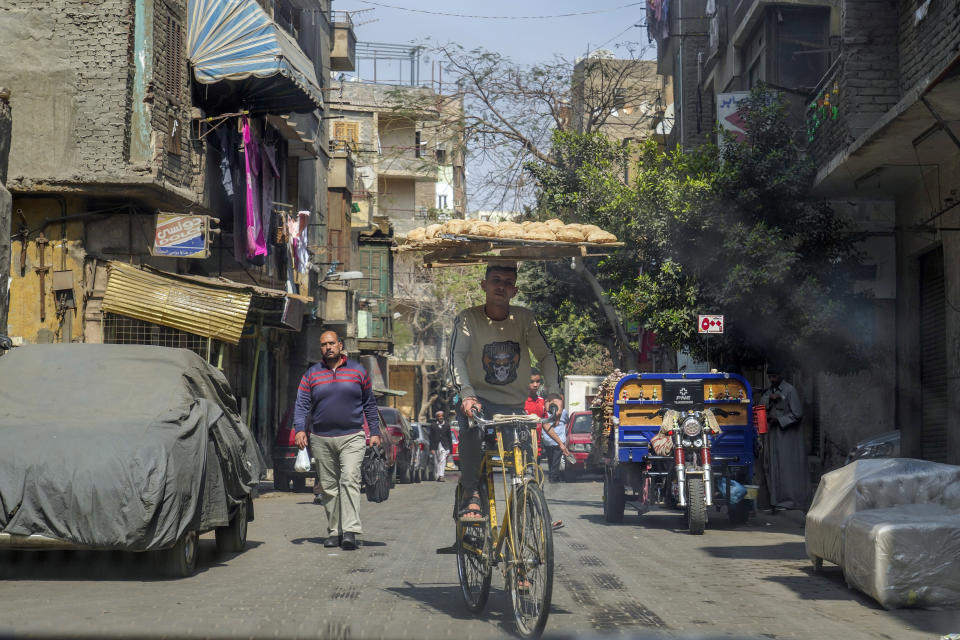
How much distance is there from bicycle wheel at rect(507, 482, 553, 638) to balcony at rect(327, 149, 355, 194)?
29.3m

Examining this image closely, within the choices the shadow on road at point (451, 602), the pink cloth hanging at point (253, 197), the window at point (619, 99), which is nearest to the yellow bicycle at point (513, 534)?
the shadow on road at point (451, 602)

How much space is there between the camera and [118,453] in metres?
8.14

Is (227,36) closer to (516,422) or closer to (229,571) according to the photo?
(229,571)

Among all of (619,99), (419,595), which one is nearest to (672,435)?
(419,595)

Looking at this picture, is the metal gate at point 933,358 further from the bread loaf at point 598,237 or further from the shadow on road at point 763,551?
the bread loaf at point 598,237

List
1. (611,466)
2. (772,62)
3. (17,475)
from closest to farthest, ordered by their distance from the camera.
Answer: (17,475) → (611,466) → (772,62)

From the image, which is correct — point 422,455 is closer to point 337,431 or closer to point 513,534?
point 337,431

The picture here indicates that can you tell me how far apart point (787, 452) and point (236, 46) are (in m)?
13.0

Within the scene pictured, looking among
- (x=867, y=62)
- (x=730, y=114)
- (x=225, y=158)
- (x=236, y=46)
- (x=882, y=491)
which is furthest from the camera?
(x=225, y=158)

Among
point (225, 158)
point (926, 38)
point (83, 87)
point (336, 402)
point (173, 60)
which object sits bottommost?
point (336, 402)

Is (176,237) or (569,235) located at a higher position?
(176,237)

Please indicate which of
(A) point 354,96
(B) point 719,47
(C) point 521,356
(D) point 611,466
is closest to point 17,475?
(C) point 521,356

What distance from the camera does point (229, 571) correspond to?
8.99 meters

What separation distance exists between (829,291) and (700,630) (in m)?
10.5
